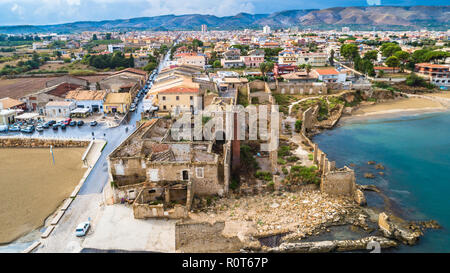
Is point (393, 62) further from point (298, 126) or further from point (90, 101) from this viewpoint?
point (90, 101)

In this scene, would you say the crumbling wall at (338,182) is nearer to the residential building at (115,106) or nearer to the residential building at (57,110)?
the residential building at (115,106)

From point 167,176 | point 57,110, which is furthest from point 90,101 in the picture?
point 167,176

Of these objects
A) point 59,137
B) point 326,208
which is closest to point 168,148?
point 326,208

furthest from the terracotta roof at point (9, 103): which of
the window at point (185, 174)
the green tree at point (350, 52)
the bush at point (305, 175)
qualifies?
the green tree at point (350, 52)

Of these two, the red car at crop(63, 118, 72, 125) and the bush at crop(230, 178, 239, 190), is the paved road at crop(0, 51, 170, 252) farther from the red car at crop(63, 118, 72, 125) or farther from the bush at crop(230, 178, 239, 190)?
the bush at crop(230, 178, 239, 190)

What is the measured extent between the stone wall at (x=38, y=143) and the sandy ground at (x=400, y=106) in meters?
33.7

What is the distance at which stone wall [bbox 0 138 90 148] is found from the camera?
96.0 ft

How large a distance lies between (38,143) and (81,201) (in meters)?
13.7

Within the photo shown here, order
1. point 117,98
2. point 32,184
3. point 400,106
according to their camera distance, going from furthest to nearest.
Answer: point 400,106 < point 117,98 < point 32,184

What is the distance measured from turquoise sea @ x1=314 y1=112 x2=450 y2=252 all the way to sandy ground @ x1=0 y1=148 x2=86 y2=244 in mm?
19158

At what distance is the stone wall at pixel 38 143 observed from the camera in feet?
96.0

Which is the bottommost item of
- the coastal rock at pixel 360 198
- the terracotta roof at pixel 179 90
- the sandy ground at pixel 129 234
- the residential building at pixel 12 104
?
the coastal rock at pixel 360 198

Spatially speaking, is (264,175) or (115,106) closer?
(264,175)

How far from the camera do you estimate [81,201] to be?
19.1 metres
